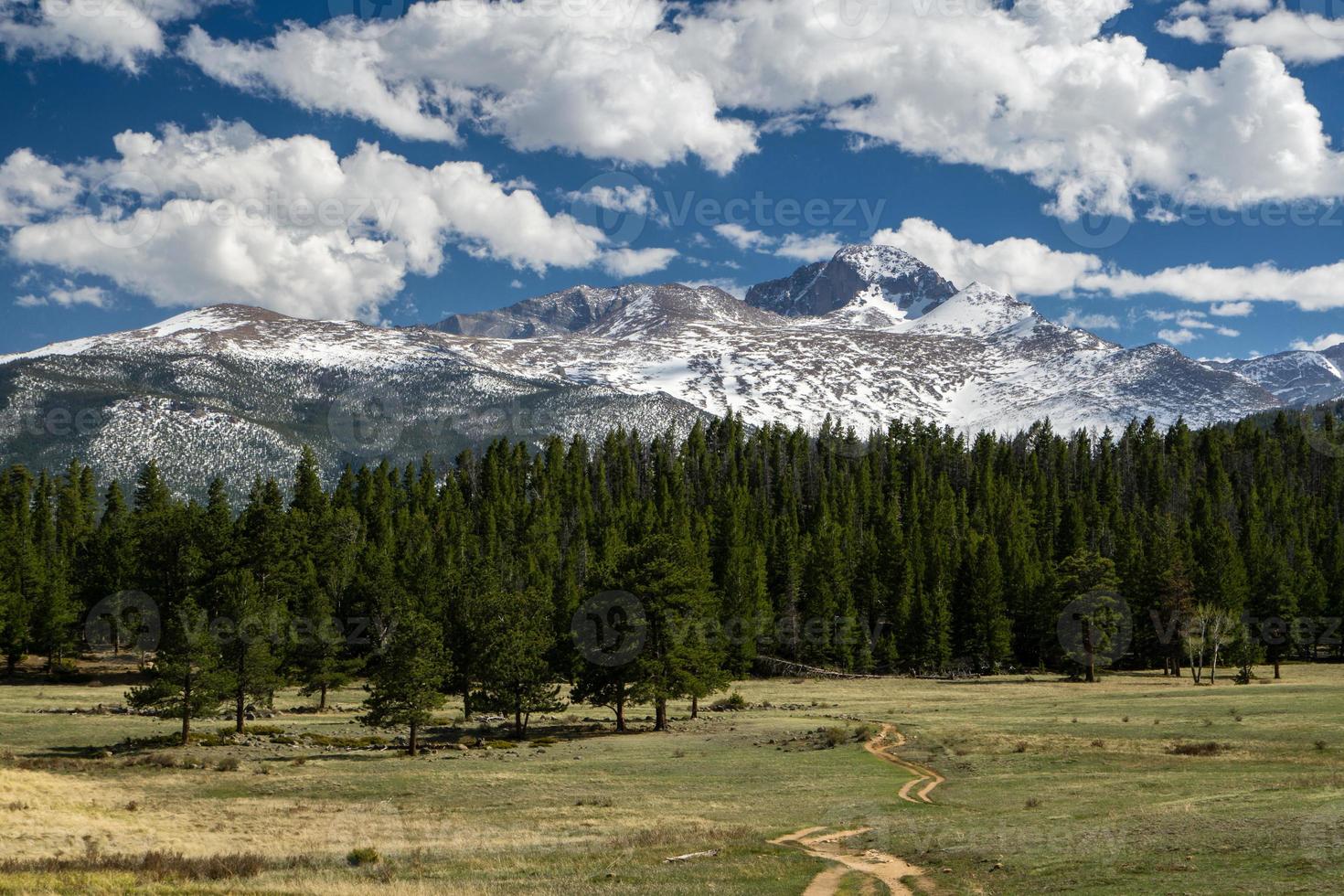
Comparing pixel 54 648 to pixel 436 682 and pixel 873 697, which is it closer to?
pixel 436 682

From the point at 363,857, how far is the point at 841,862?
14076 mm

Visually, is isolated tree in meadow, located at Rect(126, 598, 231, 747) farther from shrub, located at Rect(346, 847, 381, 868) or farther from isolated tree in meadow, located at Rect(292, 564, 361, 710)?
shrub, located at Rect(346, 847, 381, 868)

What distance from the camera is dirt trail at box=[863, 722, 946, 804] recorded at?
38.9 metres

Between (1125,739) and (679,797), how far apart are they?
25020 mm

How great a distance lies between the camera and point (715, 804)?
3866 centimetres

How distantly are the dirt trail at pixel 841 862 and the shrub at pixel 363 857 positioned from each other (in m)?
Result: 12.1

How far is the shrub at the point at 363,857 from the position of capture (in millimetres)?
28344

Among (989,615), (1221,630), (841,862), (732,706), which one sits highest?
(989,615)

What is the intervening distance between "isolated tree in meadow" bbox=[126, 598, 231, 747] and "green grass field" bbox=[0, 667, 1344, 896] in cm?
354

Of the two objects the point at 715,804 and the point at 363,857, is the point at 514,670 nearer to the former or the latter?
the point at 715,804

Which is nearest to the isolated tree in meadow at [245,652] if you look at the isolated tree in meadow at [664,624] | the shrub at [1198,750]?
the isolated tree in meadow at [664,624]

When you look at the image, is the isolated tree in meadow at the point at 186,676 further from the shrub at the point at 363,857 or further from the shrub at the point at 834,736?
the shrub at the point at 834,736

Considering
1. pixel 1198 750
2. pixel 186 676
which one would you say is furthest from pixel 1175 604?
pixel 186 676

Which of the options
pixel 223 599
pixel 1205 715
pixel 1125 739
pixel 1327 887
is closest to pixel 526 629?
pixel 223 599
